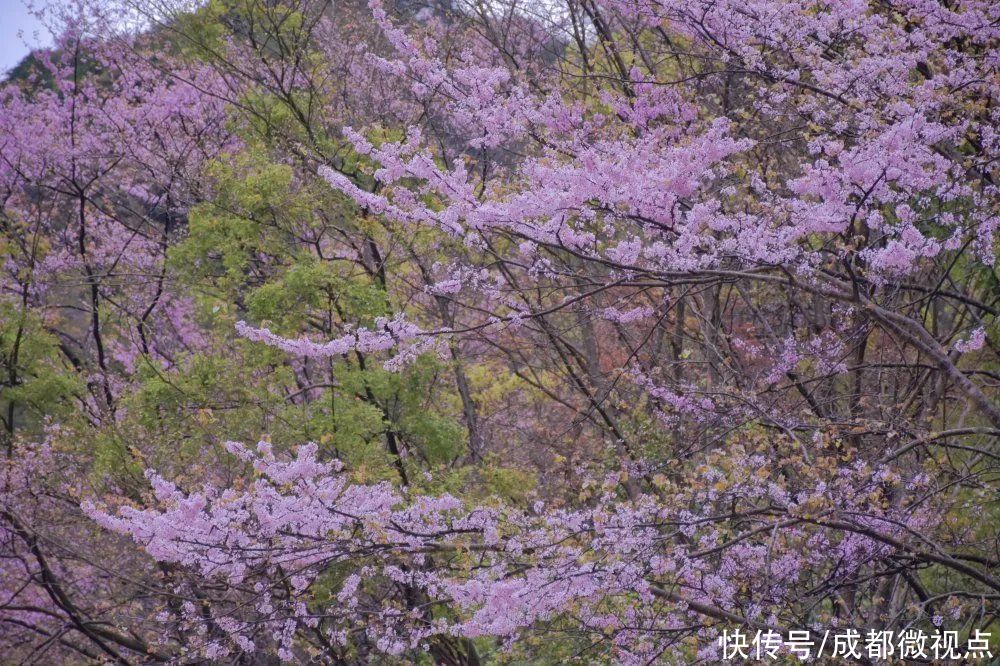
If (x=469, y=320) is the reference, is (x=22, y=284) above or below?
below

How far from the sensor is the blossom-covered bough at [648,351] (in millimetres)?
4684

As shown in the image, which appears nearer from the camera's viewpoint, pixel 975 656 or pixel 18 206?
pixel 975 656

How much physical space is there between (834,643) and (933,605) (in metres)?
1.56

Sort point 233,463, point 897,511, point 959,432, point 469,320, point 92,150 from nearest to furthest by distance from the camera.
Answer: point 959,432
point 897,511
point 233,463
point 92,150
point 469,320

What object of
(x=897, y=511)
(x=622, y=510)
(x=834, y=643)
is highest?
(x=897, y=511)

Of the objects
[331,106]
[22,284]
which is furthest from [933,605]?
[22,284]

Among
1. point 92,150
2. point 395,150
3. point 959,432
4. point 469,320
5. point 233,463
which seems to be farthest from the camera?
point 469,320

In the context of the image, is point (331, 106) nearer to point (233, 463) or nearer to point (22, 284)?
point (233, 463)

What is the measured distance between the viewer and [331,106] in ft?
33.4

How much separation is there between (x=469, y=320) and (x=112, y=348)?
234 inches

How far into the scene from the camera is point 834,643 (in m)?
4.56

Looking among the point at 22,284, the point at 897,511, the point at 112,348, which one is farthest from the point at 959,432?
the point at 112,348

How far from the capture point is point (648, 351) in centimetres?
1040

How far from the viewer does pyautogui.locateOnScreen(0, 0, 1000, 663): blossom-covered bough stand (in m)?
4.68
